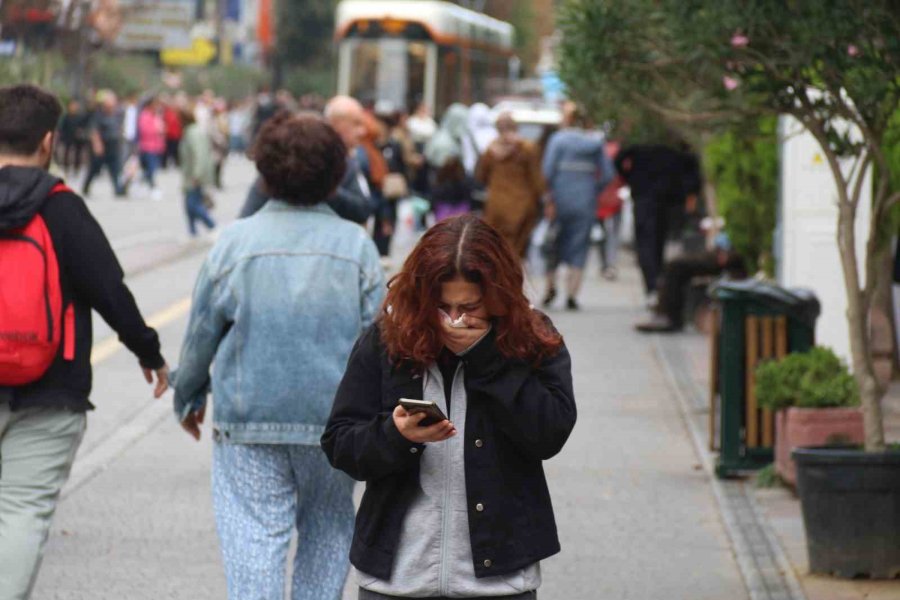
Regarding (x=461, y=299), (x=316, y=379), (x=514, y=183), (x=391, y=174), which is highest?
(x=461, y=299)

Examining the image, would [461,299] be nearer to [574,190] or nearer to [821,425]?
[821,425]

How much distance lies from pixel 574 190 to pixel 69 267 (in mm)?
11634

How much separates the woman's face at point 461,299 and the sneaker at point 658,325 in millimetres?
11208

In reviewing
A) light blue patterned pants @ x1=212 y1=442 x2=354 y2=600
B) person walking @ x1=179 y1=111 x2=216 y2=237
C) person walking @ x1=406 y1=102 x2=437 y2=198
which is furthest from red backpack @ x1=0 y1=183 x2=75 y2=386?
person walking @ x1=179 y1=111 x2=216 y2=237

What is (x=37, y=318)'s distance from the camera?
16.0 feet

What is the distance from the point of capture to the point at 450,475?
377 centimetres

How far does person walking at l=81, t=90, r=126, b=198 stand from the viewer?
32.4m

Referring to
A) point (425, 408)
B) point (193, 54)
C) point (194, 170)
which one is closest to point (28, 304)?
point (425, 408)

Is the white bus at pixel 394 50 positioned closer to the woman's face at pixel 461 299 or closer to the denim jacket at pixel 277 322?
the denim jacket at pixel 277 322

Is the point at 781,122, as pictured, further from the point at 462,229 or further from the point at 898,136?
the point at 462,229

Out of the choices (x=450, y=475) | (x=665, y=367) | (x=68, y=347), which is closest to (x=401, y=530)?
(x=450, y=475)

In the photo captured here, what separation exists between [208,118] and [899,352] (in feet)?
90.2

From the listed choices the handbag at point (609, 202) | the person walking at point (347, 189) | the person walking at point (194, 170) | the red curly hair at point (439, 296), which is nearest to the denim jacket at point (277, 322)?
the person walking at point (347, 189)

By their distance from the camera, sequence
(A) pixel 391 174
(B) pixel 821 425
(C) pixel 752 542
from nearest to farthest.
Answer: (C) pixel 752 542
(B) pixel 821 425
(A) pixel 391 174
